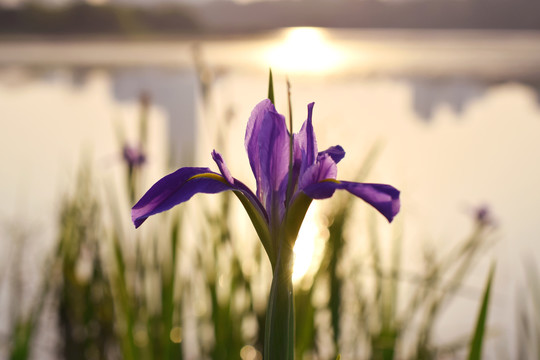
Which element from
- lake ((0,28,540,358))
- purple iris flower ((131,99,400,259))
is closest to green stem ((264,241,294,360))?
purple iris flower ((131,99,400,259))

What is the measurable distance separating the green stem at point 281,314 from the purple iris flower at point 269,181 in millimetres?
38

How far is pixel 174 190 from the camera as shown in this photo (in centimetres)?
54

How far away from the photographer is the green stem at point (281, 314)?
1.61ft

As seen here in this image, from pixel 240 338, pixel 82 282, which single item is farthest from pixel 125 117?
pixel 240 338

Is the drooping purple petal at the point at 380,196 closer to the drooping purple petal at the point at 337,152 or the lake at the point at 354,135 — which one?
the drooping purple petal at the point at 337,152

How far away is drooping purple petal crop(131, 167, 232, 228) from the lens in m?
0.52

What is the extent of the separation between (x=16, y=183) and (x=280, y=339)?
3378 mm

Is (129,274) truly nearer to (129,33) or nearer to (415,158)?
(415,158)

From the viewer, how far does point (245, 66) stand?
870 centimetres

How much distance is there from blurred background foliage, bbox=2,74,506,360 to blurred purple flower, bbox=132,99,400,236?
0.95 ft

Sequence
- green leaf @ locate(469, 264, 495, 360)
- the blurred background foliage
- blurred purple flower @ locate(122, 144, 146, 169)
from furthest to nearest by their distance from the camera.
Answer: blurred purple flower @ locate(122, 144, 146, 169)
the blurred background foliage
green leaf @ locate(469, 264, 495, 360)

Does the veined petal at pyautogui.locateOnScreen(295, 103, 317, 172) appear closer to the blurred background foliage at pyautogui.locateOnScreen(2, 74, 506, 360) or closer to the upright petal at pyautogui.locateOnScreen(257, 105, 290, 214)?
the upright petal at pyautogui.locateOnScreen(257, 105, 290, 214)

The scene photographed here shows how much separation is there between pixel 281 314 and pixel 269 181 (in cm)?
14

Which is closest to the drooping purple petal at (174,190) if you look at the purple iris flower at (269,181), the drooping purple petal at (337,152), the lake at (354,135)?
the purple iris flower at (269,181)
